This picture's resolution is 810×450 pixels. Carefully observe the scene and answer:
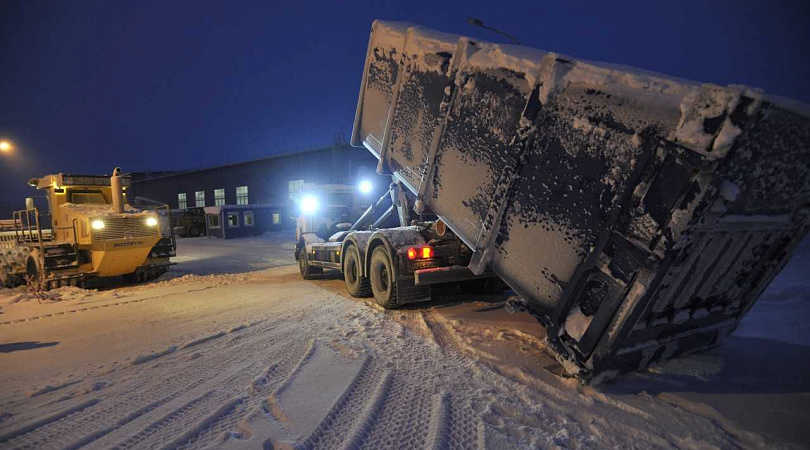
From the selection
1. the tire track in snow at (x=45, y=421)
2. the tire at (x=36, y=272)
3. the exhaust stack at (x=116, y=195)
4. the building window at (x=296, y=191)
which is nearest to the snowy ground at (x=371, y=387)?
the tire track in snow at (x=45, y=421)

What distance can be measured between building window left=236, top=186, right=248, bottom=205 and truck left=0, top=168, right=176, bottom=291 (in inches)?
1158

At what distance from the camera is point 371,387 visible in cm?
387

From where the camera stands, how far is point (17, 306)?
8250 millimetres

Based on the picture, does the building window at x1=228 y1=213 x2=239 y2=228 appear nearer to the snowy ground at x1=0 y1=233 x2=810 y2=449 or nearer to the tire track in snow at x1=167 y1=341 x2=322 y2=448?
the snowy ground at x1=0 y1=233 x2=810 y2=449

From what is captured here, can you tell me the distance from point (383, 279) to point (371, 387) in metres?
3.37

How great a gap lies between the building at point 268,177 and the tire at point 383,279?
57.1 feet

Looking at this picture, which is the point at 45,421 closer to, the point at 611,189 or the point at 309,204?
the point at 611,189

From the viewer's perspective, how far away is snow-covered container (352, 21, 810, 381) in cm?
281

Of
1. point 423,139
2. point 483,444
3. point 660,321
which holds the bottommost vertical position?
point 483,444

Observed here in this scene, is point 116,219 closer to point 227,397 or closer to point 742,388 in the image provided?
point 227,397

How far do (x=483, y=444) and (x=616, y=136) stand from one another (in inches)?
98.7

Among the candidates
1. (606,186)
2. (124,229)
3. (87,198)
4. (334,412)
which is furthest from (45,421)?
(87,198)

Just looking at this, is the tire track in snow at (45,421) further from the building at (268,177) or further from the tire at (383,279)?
the building at (268,177)

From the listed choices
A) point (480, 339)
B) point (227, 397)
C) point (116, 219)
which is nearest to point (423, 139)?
point (480, 339)
